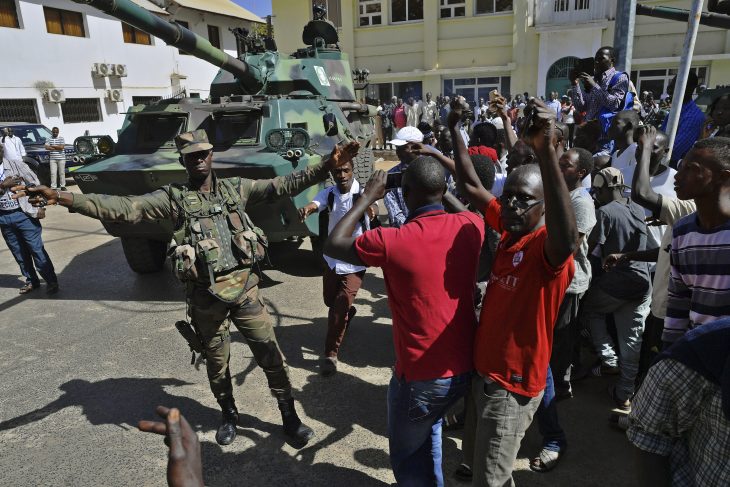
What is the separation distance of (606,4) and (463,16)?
544cm

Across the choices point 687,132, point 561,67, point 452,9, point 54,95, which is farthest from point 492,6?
point 687,132

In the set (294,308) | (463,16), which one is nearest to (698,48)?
(463,16)

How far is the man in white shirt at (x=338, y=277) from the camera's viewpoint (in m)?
4.13

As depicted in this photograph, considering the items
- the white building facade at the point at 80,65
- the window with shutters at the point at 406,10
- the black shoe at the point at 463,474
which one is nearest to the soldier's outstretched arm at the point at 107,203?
the black shoe at the point at 463,474

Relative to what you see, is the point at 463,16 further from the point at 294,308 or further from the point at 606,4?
the point at 294,308

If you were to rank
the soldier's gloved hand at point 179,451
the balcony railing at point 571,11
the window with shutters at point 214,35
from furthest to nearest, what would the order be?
the window with shutters at point 214,35, the balcony railing at point 571,11, the soldier's gloved hand at point 179,451

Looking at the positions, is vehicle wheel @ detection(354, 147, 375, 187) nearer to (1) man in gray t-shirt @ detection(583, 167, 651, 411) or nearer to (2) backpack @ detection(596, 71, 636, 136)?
(2) backpack @ detection(596, 71, 636, 136)

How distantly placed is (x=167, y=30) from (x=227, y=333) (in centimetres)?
368

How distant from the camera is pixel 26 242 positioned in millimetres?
6129

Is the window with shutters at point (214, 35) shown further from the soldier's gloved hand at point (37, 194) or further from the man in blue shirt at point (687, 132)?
the soldier's gloved hand at point (37, 194)

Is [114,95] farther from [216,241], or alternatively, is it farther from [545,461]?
[545,461]

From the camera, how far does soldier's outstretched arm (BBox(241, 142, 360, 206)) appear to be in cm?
307

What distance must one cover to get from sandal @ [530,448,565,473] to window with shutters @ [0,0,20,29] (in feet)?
65.5

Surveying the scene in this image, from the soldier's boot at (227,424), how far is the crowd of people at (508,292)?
0.01 metres
